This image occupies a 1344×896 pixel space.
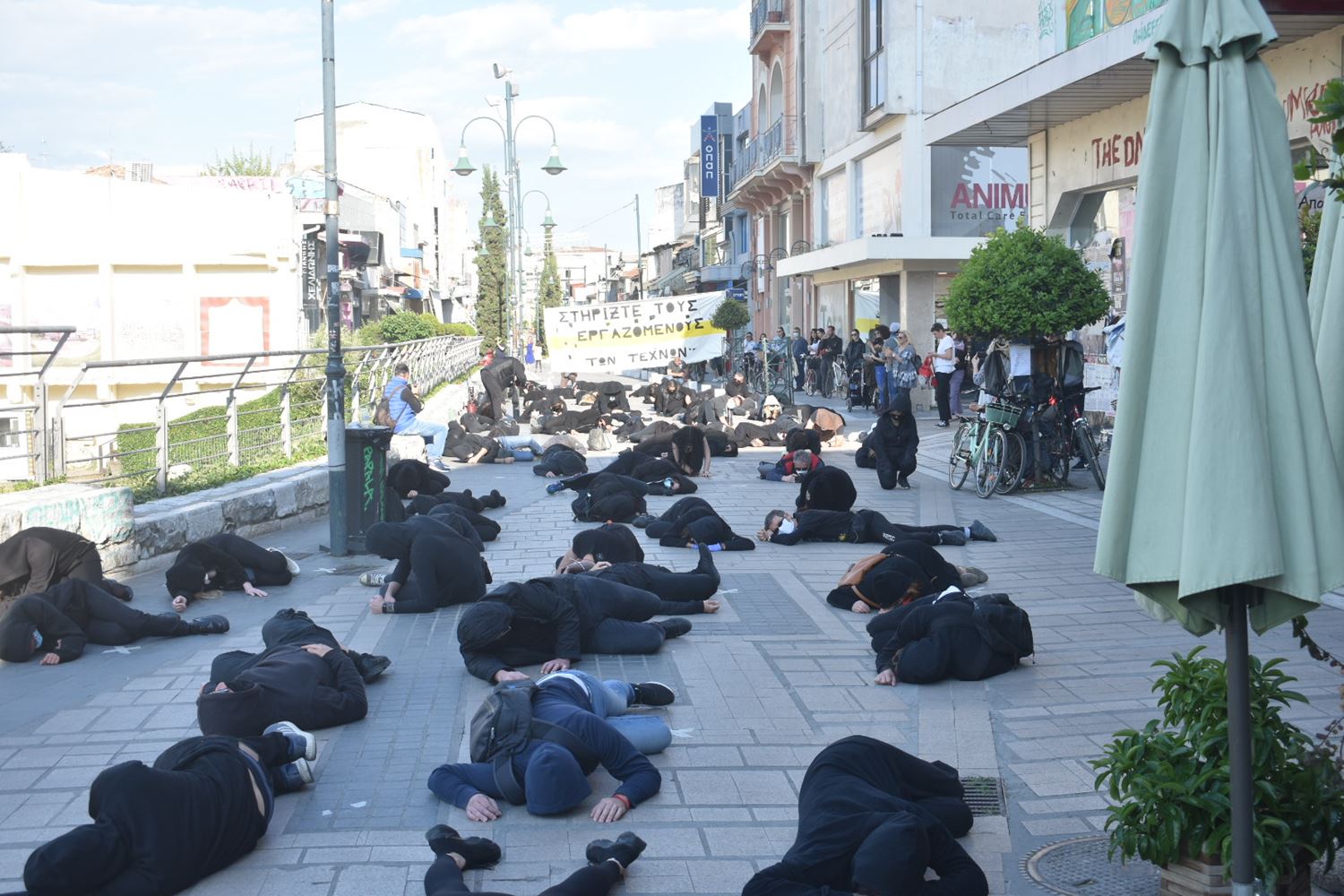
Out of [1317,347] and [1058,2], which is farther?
[1058,2]

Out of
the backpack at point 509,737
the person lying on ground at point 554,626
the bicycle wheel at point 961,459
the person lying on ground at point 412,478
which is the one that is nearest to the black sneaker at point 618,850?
the backpack at point 509,737

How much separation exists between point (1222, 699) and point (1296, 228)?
5.25 ft

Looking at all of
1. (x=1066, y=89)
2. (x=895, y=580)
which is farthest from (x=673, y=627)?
(x=1066, y=89)

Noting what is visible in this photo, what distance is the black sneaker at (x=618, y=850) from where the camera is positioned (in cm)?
475

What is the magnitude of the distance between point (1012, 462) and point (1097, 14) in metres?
5.73

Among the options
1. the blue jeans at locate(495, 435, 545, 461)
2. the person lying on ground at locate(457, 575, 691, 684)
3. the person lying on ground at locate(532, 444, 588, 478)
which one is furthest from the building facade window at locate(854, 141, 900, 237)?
the person lying on ground at locate(457, 575, 691, 684)

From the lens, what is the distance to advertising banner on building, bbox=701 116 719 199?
65.4m

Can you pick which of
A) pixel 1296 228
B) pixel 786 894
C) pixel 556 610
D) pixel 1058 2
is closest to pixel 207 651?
pixel 556 610

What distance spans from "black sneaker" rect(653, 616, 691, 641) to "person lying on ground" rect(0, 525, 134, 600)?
385cm

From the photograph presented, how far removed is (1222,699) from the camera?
4324 mm

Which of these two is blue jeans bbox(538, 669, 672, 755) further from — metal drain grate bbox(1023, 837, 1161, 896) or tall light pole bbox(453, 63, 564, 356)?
tall light pole bbox(453, 63, 564, 356)

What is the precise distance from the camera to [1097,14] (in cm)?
1611

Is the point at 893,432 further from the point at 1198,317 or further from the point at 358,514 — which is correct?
the point at 1198,317

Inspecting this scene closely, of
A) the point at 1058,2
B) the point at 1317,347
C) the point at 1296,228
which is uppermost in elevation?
the point at 1058,2
